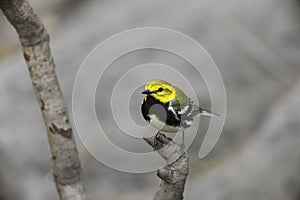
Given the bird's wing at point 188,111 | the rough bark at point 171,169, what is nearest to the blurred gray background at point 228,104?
the bird's wing at point 188,111

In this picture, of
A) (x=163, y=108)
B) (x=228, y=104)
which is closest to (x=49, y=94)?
(x=163, y=108)

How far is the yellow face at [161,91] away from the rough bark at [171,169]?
0.16 metres

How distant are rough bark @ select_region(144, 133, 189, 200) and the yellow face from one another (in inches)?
6.2

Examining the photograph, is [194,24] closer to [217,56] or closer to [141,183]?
[217,56]

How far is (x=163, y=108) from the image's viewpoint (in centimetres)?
235

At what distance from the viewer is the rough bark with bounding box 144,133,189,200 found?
2.29 m

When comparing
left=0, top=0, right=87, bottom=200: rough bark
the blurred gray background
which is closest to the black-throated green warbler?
left=0, top=0, right=87, bottom=200: rough bark

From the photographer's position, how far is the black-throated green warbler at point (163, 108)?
90.7 inches

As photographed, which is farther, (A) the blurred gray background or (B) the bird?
(A) the blurred gray background

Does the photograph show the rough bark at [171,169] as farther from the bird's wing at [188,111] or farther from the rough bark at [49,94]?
the rough bark at [49,94]

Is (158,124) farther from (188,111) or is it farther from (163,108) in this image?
(188,111)

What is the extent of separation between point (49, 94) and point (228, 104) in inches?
123

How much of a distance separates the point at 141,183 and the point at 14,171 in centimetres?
108

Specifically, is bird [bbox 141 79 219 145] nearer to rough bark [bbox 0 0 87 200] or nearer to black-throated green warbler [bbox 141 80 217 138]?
black-throated green warbler [bbox 141 80 217 138]
